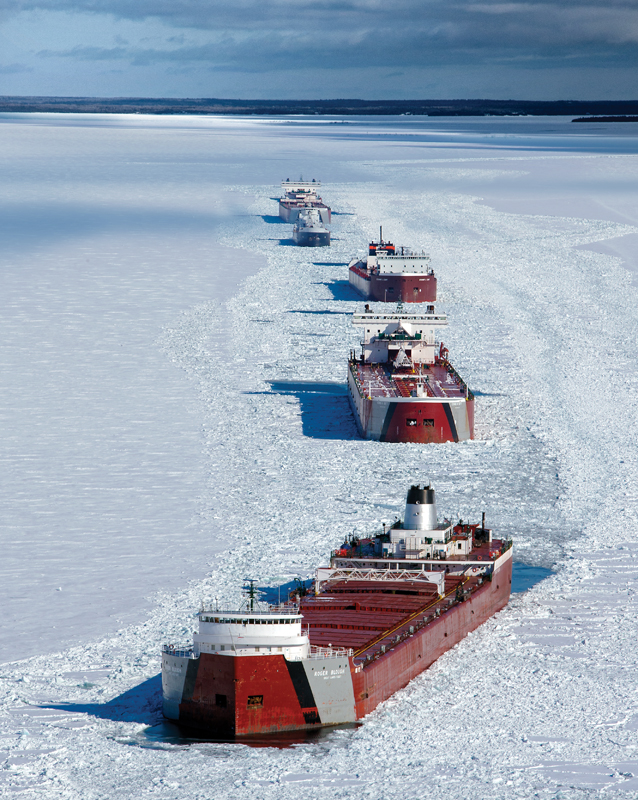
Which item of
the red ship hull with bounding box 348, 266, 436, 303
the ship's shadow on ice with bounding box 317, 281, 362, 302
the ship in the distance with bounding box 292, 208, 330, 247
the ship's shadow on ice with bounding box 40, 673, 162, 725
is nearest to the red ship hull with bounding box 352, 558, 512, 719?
the ship's shadow on ice with bounding box 40, 673, 162, 725

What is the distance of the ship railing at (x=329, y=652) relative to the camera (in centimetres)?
1705

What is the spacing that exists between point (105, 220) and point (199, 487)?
61.4 meters

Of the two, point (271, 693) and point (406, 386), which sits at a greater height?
point (271, 693)

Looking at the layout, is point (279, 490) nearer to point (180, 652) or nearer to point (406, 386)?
point (406, 386)

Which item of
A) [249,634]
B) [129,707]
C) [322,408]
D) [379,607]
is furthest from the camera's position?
A: [322,408]

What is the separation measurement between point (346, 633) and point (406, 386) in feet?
60.9

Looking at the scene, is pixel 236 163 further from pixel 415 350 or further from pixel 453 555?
pixel 453 555

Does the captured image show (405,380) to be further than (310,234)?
No

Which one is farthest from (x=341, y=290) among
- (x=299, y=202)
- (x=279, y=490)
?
(x=279, y=490)

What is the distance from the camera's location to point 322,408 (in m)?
37.9

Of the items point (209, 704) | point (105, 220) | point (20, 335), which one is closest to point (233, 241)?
point (105, 220)

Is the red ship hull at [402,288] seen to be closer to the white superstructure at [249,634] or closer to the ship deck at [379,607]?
the ship deck at [379,607]

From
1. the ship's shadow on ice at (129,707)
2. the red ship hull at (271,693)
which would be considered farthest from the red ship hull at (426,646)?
the ship's shadow on ice at (129,707)

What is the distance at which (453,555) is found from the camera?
76.0 ft
